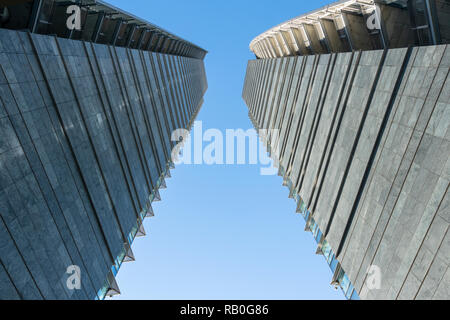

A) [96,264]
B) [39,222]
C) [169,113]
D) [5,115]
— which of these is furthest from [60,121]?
[169,113]

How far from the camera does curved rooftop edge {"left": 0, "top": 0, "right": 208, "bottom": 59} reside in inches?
608

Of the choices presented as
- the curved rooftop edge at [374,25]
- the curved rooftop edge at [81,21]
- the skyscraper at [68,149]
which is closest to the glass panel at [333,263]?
the curved rooftop edge at [374,25]

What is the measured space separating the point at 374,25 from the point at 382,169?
10.0 meters

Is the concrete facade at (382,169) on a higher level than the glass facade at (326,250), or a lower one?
higher

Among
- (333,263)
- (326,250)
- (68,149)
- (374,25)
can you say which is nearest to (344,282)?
(333,263)

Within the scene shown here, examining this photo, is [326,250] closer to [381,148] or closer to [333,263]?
[333,263]

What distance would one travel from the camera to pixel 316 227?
87.1 ft

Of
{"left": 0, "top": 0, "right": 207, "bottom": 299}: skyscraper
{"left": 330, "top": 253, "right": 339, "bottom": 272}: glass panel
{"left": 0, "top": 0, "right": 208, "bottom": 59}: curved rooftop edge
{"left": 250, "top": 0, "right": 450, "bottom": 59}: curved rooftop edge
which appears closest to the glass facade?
{"left": 330, "top": 253, "right": 339, "bottom": 272}: glass panel

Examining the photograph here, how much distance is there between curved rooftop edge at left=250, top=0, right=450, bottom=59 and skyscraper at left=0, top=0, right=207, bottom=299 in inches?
706

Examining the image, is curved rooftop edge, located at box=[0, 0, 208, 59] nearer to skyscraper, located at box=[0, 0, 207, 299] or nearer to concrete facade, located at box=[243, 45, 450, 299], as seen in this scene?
skyscraper, located at box=[0, 0, 207, 299]

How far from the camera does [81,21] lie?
21.2 m

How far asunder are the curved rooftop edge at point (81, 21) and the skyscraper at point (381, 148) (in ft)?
58.7

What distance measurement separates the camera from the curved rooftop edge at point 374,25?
1440cm

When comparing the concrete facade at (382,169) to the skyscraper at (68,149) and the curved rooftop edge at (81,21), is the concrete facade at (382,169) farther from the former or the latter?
the curved rooftop edge at (81,21)
